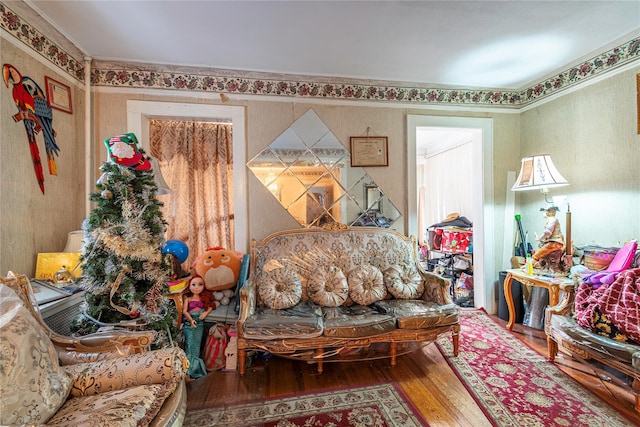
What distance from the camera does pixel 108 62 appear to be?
2.49m

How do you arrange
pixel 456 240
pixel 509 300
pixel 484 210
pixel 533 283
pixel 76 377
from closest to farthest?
pixel 76 377, pixel 533 283, pixel 509 300, pixel 484 210, pixel 456 240

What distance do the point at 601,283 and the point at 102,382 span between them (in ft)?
10.2

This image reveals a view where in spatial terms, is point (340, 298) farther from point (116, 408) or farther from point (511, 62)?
point (511, 62)

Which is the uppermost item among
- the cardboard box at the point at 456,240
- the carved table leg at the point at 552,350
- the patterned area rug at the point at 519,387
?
the cardboard box at the point at 456,240

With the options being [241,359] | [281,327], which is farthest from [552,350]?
[241,359]

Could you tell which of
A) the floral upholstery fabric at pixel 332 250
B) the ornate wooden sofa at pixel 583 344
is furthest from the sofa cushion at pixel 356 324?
the ornate wooden sofa at pixel 583 344

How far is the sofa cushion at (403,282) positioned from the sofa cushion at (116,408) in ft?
6.00

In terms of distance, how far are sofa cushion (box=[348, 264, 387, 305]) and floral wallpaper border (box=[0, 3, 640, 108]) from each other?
6.00 ft

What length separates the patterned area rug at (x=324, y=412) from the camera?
5.24 feet

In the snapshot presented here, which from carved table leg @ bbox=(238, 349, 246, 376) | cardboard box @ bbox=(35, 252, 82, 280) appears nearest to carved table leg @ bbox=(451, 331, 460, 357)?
carved table leg @ bbox=(238, 349, 246, 376)

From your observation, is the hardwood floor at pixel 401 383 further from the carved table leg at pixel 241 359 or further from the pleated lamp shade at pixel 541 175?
the pleated lamp shade at pixel 541 175

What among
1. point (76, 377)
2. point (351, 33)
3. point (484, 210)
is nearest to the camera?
point (76, 377)

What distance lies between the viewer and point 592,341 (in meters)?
1.79

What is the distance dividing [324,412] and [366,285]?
1.03 meters
